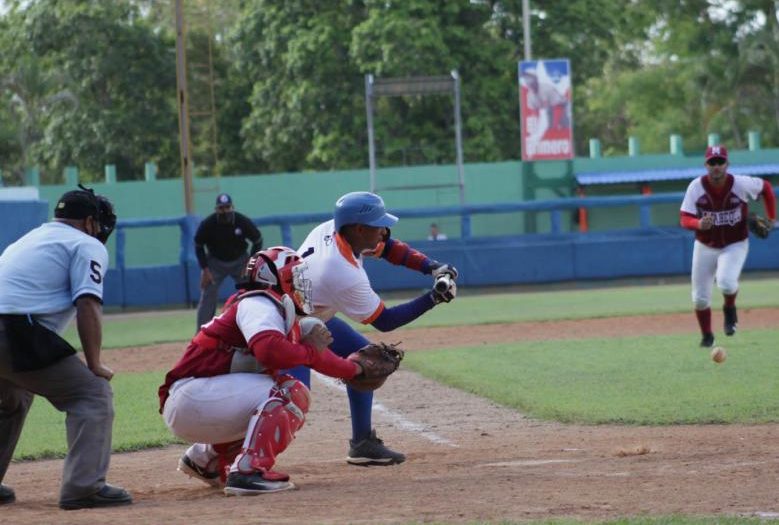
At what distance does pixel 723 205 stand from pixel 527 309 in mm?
8330

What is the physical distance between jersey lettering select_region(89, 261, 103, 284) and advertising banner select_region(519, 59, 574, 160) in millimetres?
26791

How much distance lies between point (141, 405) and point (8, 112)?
3274 cm

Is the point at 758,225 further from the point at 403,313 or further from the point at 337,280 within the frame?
the point at 337,280

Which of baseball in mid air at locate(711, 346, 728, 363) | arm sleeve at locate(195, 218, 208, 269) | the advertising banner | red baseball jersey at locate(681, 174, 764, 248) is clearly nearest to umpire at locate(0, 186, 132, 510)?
baseball in mid air at locate(711, 346, 728, 363)

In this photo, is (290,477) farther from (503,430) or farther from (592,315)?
(592,315)

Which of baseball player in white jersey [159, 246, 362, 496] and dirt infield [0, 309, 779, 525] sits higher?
baseball player in white jersey [159, 246, 362, 496]

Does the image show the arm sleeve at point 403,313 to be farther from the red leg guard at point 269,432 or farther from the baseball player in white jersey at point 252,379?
the red leg guard at point 269,432

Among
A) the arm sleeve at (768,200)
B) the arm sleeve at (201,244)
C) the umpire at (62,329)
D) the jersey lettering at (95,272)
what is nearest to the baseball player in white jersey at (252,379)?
the umpire at (62,329)

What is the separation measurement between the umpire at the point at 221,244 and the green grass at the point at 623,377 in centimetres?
307

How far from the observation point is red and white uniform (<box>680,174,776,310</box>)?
14.0 metres

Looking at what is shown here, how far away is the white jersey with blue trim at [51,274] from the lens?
274 inches

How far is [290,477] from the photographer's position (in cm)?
790

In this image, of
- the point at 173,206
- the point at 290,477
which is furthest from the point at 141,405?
the point at 173,206

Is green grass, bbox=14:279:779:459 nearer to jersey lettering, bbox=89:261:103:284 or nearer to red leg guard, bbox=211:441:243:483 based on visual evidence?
red leg guard, bbox=211:441:243:483
